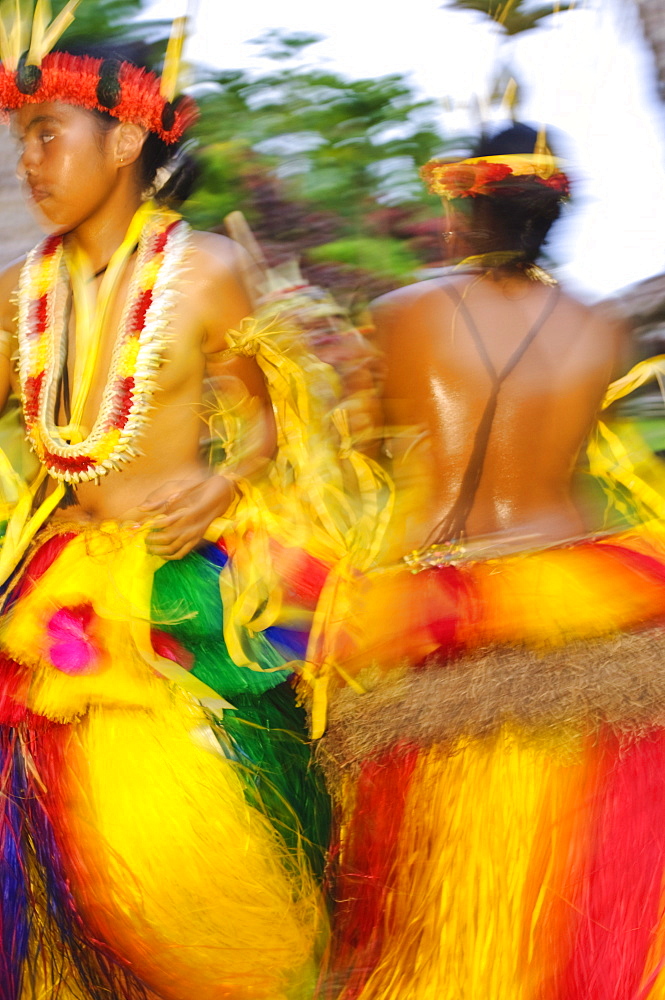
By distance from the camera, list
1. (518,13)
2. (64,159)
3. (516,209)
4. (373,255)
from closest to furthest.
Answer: (64,159) → (516,209) → (518,13) → (373,255)

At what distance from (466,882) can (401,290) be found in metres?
0.95

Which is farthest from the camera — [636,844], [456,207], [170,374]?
[456,207]

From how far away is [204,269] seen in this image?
5.81ft

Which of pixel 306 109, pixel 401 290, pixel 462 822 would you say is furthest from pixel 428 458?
pixel 306 109

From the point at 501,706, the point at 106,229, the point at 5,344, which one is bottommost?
the point at 501,706

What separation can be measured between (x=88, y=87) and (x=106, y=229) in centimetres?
21

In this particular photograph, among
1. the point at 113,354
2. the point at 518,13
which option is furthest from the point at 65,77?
the point at 518,13

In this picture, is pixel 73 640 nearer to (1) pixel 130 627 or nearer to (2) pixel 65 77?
(1) pixel 130 627

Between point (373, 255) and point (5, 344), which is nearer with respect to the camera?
point (5, 344)

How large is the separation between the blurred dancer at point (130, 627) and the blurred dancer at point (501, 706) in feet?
0.46

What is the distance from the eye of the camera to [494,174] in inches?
71.0

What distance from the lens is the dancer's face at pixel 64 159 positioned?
1.71 meters

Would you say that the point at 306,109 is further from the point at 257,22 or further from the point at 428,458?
the point at 428,458

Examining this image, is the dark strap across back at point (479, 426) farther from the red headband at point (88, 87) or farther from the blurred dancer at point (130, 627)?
the red headband at point (88, 87)
